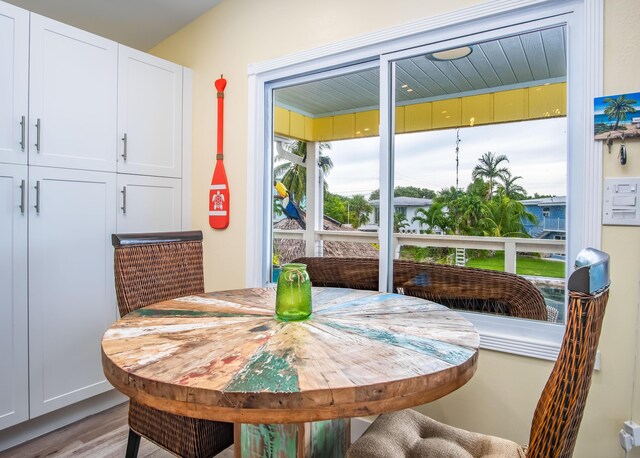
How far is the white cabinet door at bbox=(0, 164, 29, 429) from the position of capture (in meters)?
1.96

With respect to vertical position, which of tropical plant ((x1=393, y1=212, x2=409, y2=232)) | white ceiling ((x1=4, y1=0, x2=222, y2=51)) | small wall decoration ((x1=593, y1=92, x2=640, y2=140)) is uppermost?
white ceiling ((x1=4, y1=0, x2=222, y2=51))

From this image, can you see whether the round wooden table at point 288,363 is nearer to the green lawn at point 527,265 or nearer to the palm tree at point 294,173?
the green lawn at point 527,265

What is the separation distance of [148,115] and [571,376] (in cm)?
269

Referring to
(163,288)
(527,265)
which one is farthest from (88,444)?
(527,265)

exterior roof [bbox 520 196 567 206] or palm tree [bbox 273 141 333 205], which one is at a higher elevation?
palm tree [bbox 273 141 333 205]

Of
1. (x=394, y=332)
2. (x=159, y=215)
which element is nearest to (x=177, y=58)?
(x=159, y=215)

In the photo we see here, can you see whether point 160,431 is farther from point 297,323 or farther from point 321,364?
point 321,364

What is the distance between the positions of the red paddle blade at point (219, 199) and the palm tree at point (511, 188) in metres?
1.74

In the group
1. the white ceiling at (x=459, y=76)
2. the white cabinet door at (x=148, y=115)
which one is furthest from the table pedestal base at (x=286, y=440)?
the white cabinet door at (x=148, y=115)

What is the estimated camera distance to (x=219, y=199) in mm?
2762

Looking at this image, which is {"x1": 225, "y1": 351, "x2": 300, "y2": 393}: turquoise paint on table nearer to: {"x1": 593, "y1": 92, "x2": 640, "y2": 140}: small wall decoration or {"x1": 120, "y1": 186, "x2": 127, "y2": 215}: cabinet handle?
{"x1": 593, "y1": 92, "x2": 640, "y2": 140}: small wall decoration

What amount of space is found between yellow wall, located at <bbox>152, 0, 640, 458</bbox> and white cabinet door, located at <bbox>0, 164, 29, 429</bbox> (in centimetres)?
109

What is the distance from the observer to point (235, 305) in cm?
144

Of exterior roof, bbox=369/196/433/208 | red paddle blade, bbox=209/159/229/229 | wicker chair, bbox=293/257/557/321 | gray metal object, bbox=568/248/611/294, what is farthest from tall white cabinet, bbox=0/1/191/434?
gray metal object, bbox=568/248/611/294
